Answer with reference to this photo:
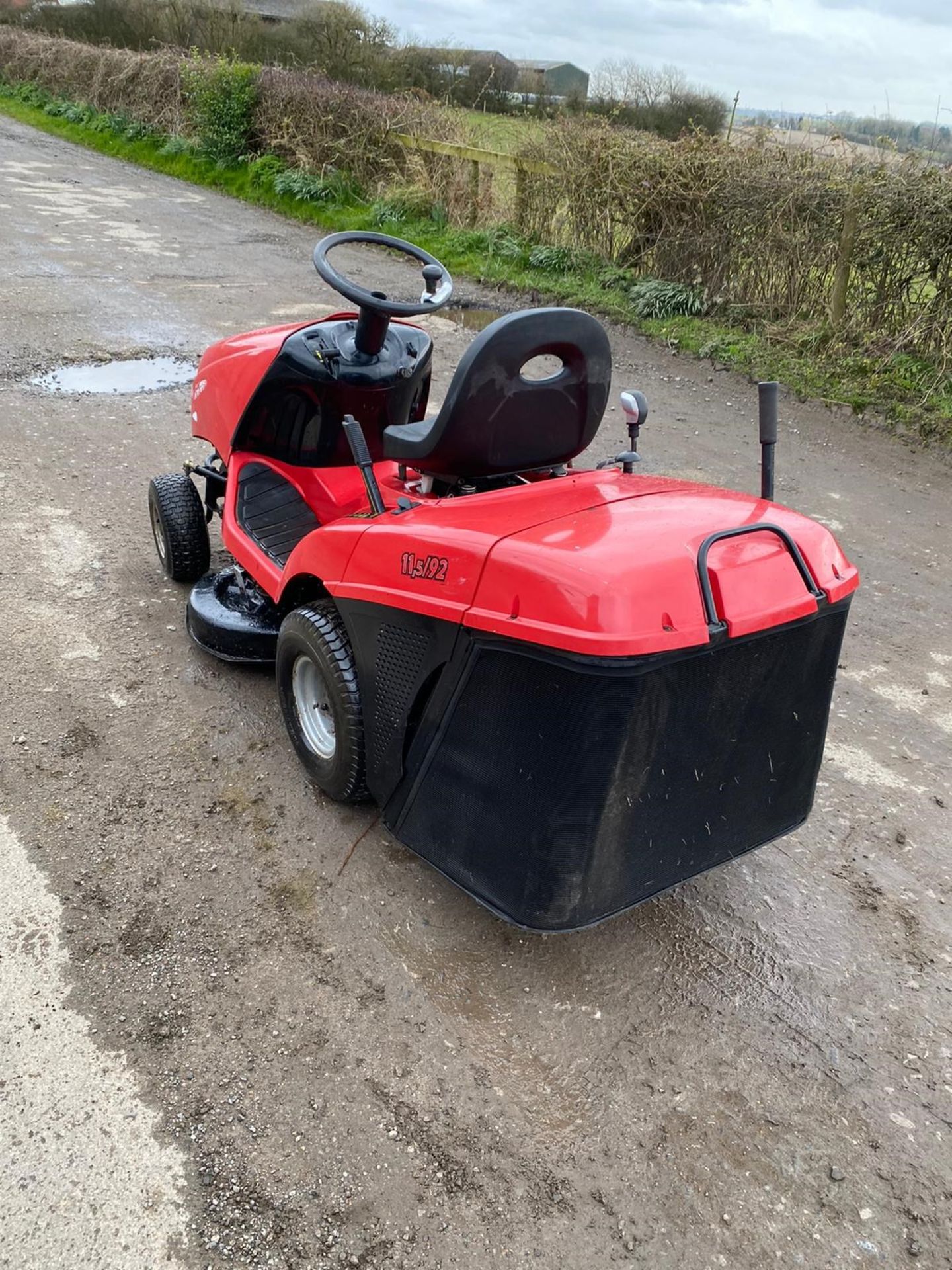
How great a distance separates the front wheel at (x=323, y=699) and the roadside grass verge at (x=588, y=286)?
5628 millimetres

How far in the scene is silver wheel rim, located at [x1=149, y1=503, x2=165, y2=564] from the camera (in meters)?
Answer: 4.17

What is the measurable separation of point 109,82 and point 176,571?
19253mm

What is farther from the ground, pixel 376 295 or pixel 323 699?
pixel 376 295

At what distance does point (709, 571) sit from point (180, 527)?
2639mm

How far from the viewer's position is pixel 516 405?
2512mm

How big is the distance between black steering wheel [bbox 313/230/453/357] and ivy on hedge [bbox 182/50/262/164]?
13.5 m

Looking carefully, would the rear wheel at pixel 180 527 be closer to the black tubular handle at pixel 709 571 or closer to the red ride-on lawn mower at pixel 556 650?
the red ride-on lawn mower at pixel 556 650

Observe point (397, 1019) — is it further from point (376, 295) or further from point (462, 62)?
point (462, 62)

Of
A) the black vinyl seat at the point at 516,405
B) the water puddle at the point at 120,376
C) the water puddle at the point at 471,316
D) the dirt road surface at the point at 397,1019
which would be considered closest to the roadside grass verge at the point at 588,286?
the water puddle at the point at 471,316

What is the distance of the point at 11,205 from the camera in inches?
481

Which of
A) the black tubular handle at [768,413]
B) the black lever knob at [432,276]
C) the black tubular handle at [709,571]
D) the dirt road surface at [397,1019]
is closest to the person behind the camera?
the dirt road surface at [397,1019]

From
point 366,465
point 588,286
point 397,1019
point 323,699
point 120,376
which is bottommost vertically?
point 397,1019

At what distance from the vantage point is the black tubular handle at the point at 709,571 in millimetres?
2045

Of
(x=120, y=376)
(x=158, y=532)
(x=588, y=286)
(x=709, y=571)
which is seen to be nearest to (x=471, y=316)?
(x=588, y=286)
